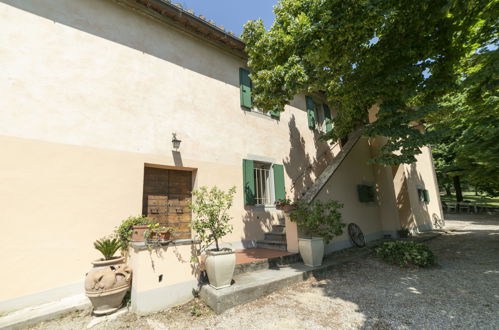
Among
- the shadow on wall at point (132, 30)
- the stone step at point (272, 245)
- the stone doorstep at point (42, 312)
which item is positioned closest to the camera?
the stone doorstep at point (42, 312)

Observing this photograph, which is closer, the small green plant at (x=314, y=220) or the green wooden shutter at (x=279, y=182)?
the small green plant at (x=314, y=220)

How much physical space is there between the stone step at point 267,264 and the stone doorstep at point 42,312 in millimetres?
2795

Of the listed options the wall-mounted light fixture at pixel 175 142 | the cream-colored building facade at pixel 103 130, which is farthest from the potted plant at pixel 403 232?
the wall-mounted light fixture at pixel 175 142

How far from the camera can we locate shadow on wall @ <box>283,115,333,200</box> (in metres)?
8.55

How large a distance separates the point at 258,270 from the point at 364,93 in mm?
5338

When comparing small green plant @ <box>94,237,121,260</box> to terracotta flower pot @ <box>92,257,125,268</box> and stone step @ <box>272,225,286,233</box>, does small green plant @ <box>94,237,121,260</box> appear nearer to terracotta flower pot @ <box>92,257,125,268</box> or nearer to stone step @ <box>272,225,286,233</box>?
terracotta flower pot @ <box>92,257,125,268</box>

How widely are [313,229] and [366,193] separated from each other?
13.7ft

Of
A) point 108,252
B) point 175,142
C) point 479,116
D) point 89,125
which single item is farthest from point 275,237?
point 479,116

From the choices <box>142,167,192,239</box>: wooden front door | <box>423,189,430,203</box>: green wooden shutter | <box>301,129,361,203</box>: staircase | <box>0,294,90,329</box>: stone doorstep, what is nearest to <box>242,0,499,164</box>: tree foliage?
<box>301,129,361,203</box>: staircase

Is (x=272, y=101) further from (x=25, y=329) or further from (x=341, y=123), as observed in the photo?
(x=25, y=329)

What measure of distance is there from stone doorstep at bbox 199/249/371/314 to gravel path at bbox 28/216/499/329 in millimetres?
111

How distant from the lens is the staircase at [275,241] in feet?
20.7

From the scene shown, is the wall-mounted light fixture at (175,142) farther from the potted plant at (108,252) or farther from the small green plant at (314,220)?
the small green plant at (314,220)

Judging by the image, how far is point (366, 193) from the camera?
843 cm
